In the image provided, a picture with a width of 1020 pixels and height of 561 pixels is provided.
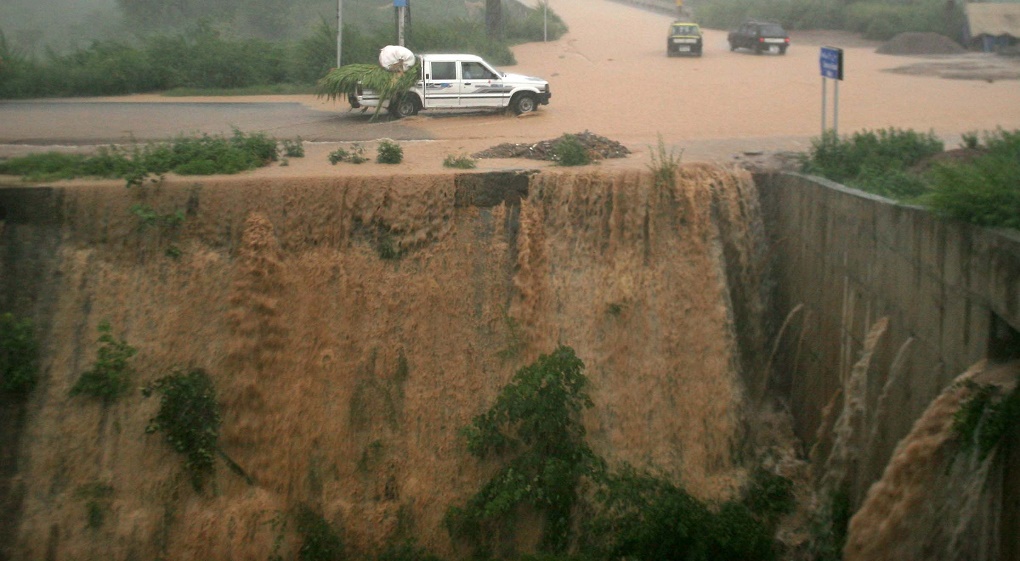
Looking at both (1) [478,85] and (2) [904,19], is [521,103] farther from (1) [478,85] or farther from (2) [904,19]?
(2) [904,19]

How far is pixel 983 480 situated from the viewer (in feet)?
21.1

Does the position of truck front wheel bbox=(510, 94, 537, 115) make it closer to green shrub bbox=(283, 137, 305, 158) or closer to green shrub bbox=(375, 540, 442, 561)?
green shrub bbox=(283, 137, 305, 158)

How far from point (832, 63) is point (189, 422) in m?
9.50

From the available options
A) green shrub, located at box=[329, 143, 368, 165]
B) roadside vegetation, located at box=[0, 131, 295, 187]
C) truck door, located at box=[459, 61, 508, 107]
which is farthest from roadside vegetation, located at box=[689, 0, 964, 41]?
roadside vegetation, located at box=[0, 131, 295, 187]

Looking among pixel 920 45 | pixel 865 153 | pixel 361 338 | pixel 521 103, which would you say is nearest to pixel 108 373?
pixel 361 338

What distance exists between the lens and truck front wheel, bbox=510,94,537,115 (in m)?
19.5

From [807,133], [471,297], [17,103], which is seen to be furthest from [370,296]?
[17,103]

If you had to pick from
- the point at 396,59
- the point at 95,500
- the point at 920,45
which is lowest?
the point at 95,500

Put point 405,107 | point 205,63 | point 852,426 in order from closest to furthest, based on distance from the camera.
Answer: point 852,426 < point 405,107 < point 205,63

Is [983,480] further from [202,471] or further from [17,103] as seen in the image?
[17,103]

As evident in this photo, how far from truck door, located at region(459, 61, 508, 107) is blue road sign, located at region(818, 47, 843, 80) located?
8524mm

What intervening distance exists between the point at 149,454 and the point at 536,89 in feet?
41.6

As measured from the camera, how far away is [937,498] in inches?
271

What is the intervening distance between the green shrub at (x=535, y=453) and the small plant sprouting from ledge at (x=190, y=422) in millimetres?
2618
